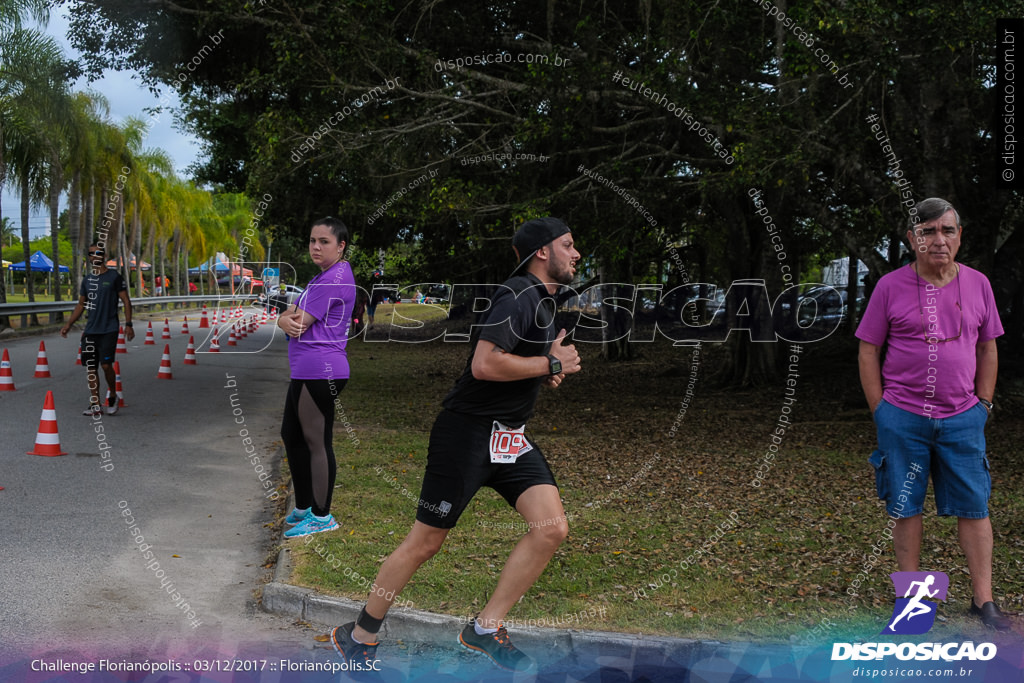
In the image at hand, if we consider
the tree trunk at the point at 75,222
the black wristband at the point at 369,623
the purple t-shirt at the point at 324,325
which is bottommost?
the black wristband at the point at 369,623

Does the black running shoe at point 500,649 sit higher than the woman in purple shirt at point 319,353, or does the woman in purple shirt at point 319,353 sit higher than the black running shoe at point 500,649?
the woman in purple shirt at point 319,353

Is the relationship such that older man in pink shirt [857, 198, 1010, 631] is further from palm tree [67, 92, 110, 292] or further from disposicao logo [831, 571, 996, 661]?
palm tree [67, 92, 110, 292]

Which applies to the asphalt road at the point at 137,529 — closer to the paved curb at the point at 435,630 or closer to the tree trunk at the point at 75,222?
the paved curb at the point at 435,630

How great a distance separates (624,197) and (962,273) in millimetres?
8140

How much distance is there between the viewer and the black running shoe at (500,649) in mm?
3850

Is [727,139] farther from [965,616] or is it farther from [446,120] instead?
[965,616]

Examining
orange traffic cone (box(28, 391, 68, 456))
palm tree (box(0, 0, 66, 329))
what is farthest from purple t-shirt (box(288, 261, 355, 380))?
palm tree (box(0, 0, 66, 329))

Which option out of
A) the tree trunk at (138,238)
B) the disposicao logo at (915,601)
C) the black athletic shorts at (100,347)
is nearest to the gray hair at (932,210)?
the disposicao logo at (915,601)

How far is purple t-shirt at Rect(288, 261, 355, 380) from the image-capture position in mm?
5641

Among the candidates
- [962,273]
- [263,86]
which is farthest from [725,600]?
[263,86]

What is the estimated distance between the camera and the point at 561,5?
13.2m

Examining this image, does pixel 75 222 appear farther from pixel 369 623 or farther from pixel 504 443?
pixel 504 443

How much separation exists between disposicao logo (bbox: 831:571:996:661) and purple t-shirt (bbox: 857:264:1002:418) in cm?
91

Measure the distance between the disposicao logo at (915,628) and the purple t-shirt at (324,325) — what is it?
3356mm
